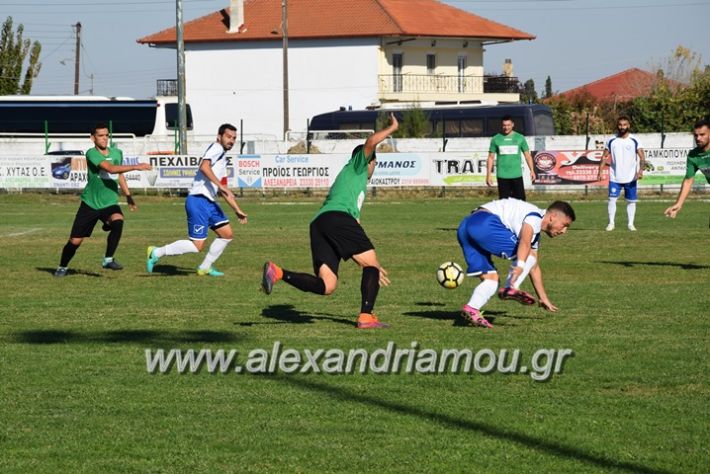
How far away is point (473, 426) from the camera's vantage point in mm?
6520

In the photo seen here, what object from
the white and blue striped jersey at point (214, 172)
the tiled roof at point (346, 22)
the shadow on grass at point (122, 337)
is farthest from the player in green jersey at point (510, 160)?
the tiled roof at point (346, 22)

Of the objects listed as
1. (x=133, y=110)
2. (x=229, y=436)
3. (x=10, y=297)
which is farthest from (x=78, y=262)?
(x=133, y=110)

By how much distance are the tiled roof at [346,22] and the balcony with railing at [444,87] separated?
2.73 metres

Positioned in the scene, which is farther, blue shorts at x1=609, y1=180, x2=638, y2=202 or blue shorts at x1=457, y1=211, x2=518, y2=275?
blue shorts at x1=609, y1=180, x2=638, y2=202

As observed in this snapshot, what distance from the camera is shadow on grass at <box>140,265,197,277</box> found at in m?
15.2

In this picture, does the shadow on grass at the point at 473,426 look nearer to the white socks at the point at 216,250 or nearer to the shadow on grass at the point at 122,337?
the shadow on grass at the point at 122,337

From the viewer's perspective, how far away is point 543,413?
6805 mm

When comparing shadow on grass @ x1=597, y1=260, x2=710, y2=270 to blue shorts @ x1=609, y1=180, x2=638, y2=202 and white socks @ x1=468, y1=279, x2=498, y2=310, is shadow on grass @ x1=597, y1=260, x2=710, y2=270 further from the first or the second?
white socks @ x1=468, y1=279, x2=498, y2=310

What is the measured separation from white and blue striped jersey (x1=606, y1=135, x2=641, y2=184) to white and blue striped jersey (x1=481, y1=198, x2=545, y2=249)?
10836mm

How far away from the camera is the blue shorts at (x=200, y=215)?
1449 cm

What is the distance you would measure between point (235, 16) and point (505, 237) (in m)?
64.3


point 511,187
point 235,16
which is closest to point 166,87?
point 235,16

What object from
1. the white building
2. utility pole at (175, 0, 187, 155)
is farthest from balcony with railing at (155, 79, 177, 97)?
utility pole at (175, 0, 187, 155)

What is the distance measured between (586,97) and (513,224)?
60.9 meters
